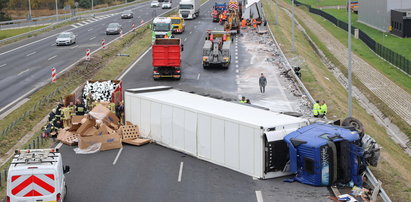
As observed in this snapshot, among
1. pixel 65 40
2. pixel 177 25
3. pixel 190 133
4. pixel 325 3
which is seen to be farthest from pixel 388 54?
pixel 325 3

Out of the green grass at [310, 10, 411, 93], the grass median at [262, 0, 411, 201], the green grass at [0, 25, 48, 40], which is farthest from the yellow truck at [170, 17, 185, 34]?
the green grass at [0, 25, 48, 40]

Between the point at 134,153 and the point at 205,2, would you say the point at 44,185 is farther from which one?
the point at 205,2

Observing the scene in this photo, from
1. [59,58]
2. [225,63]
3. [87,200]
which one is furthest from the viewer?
[59,58]

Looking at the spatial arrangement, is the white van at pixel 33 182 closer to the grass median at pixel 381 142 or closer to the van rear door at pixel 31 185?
the van rear door at pixel 31 185

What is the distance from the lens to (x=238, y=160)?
2700 centimetres

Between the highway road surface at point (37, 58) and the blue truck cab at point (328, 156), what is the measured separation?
23.0m

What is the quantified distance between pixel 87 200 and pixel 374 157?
1153cm

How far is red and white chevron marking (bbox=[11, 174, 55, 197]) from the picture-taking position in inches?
806

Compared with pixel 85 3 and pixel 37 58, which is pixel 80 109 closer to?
pixel 37 58

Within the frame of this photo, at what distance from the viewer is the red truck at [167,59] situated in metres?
48.0

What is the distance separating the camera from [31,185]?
20531 mm

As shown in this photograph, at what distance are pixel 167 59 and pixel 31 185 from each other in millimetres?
28817

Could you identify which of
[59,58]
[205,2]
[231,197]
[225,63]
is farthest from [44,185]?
[205,2]

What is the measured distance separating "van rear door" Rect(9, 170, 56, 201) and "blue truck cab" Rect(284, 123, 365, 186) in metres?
9.71
